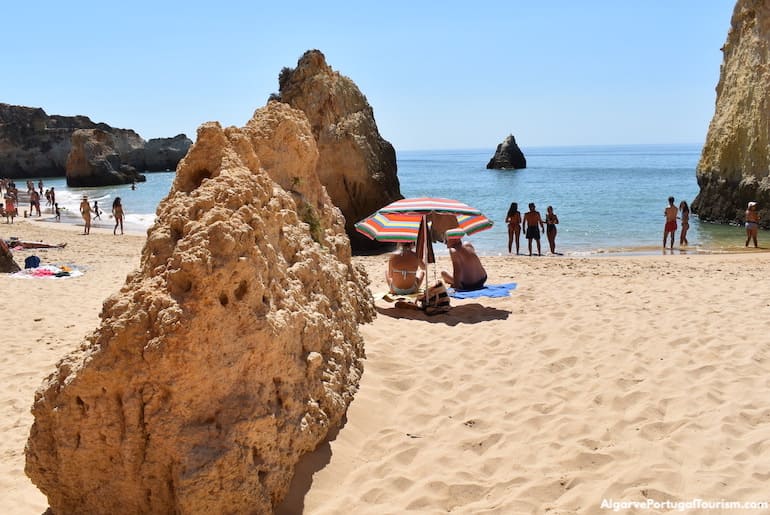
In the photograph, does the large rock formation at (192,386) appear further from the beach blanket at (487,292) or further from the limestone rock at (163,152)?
the limestone rock at (163,152)

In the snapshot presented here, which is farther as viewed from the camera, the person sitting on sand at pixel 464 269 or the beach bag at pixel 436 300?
the person sitting on sand at pixel 464 269

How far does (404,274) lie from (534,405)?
4.24 m

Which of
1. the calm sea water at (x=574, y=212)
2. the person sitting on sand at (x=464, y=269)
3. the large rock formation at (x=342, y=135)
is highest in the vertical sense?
the large rock formation at (x=342, y=135)

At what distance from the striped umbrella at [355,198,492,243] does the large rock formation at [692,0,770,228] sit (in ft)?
54.6

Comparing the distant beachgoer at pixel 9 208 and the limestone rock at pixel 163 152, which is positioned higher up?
the limestone rock at pixel 163 152

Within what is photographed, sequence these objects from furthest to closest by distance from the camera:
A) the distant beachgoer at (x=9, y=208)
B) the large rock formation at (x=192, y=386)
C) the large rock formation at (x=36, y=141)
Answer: the large rock formation at (x=36, y=141), the distant beachgoer at (x=9, y=208), the large rock formation at (x=192, y=386)

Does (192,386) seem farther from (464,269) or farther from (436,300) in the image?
(464,269)

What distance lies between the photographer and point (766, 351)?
5.43 meters

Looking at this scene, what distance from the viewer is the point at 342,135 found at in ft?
54.4

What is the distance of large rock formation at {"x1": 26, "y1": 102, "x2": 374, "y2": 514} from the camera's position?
10.3 ft

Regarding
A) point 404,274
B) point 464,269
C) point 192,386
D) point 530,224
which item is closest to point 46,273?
point 404,274

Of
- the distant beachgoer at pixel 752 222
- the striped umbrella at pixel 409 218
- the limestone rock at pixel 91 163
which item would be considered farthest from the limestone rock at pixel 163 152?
the striped umbrella at pixel 409 218

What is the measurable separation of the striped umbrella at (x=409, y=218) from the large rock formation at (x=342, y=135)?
8382 millimetres

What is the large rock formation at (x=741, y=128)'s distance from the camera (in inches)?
827
